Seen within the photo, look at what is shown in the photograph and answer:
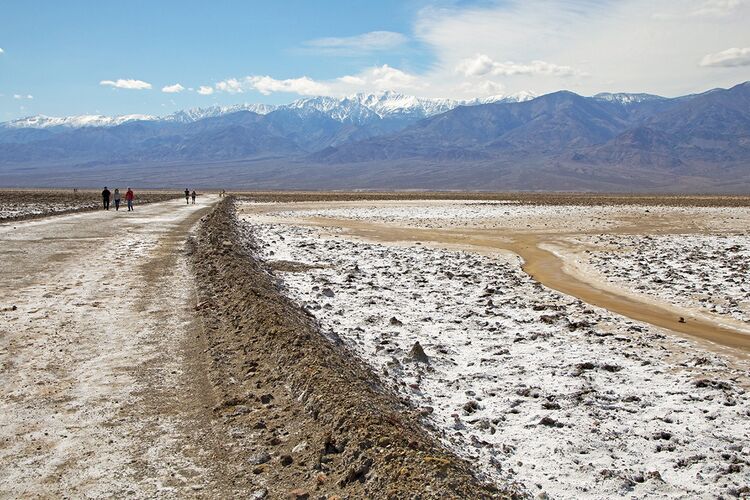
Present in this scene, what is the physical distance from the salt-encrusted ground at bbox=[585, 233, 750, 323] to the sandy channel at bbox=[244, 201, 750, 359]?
59 cm

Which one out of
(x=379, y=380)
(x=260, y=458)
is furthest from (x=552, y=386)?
(x=260, y=458)

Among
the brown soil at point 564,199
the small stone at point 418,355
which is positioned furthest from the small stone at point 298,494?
the brown soil at point 564,199

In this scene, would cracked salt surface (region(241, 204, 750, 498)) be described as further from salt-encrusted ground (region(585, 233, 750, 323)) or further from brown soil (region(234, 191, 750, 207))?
brown soil (region(234, 191, 750, 207))

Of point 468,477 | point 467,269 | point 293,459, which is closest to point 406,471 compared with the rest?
point 468,477

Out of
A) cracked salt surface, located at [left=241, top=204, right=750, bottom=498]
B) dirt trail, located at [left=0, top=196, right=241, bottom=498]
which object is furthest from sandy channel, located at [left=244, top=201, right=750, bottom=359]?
dirt trail, located at [left=0, top=196, right=241, bottom=498]

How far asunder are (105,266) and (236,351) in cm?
887

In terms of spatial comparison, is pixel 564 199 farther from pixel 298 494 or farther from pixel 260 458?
pixel 298 494

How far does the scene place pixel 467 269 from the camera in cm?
1755

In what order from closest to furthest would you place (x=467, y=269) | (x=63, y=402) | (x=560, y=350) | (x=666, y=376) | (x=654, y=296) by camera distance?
(x=63, y=402)
(x=666, y=376)
(x=560, y=350)
(x=654, y=296)
(x=467, y=269)

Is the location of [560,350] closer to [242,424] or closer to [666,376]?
[666,376]

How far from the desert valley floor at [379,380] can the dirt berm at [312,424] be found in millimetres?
28

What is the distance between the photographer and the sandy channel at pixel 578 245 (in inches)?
451

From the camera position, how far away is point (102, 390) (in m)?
6.80

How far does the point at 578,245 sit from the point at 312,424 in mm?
22180
